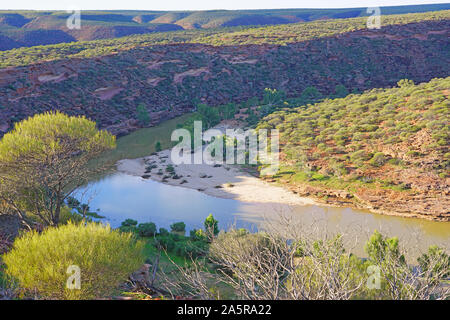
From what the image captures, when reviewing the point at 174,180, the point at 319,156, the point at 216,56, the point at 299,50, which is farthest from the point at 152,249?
the point at 299,50

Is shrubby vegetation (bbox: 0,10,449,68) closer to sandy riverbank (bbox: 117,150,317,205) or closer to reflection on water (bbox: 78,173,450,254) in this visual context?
sandy riverbank (bbox: 117,150,317,205)

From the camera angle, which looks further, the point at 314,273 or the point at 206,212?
the point at 206,212

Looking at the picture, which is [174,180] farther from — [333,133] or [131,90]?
[131,90]

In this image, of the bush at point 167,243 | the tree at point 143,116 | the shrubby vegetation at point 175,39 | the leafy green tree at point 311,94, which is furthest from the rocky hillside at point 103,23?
the bush at point 167,243

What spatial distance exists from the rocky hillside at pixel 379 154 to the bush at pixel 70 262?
59.5ft

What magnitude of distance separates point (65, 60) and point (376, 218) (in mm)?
47838

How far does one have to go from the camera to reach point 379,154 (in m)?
29.4

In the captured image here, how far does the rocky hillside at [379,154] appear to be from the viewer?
25.2 metres

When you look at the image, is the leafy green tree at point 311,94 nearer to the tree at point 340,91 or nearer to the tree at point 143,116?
the tree at point 340,91

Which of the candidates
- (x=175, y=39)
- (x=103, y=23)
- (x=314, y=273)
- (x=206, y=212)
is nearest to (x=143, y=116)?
(x=206, y=212)

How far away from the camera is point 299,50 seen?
226 ft

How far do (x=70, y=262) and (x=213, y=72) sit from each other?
56.3 meters

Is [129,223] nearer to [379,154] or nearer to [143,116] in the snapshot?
[379,154]

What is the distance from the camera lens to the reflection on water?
21.9 m
